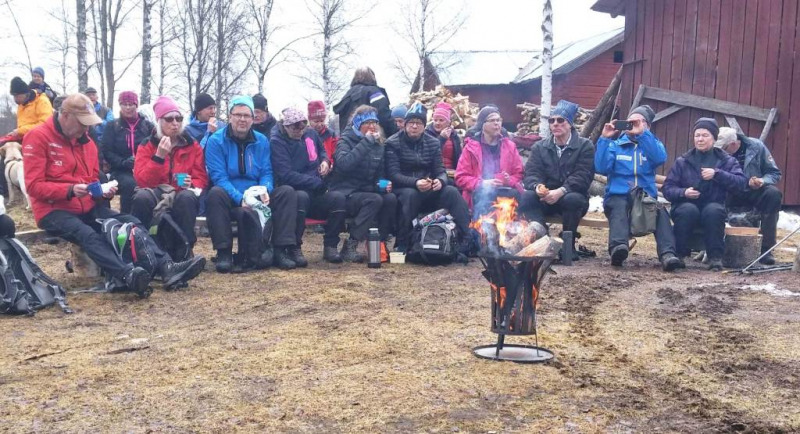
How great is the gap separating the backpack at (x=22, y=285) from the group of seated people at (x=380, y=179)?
1.34 metres

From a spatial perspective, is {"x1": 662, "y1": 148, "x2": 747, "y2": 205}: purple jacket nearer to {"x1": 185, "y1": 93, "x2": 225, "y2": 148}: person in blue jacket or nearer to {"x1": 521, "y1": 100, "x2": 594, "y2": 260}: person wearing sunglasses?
{"x1": 521, "y1": 100, "x2": 594, "y2": 260}: person wearing sunglasses

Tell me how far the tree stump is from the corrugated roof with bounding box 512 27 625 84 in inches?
857

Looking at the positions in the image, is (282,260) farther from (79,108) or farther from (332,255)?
(79,108)

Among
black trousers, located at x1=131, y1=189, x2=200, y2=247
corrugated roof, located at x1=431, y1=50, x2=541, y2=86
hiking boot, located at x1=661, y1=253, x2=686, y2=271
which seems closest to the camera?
black trousers, located at x1=131, y1=189, x2=200, y2=247

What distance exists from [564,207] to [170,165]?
13.7 ft

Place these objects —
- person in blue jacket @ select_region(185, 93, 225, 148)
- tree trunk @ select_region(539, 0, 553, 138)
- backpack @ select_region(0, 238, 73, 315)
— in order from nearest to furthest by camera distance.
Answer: backpack @ select_region(0, 238, 73, 315) → person in blue jacket @ select_region(185, 93, 225, 148) → tree trunk @ select_region(539, 0, 553, 138)

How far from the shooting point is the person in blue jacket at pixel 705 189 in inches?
340

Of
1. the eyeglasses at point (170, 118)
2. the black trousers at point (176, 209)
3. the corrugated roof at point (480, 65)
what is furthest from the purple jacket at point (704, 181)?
the corrugated roof at point (480, 65)

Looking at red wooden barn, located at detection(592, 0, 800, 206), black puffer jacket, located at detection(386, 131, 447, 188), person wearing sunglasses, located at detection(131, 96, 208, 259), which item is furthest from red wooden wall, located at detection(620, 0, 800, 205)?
person wearing sunglasses, located at detection(131, 96, 208, 259)

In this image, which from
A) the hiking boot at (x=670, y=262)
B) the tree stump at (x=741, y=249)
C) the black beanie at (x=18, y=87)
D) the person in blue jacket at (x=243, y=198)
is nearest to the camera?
the person in blue jacket at (x=243, y=198)

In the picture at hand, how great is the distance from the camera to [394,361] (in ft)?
15.5

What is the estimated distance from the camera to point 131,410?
3.90 m

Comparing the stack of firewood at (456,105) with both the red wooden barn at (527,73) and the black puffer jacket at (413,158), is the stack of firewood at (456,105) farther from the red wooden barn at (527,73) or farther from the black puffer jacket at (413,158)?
the black puffer jacket at (413,158)

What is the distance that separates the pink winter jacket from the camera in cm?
914
